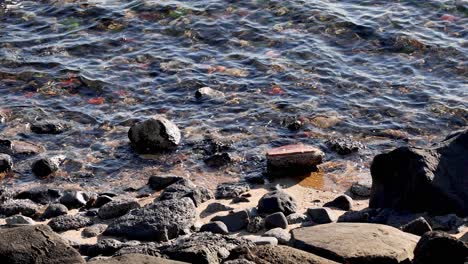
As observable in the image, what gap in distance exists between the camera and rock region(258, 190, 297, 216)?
11.2m

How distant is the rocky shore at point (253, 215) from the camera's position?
823 cm

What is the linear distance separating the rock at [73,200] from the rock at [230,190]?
1948 millimetres

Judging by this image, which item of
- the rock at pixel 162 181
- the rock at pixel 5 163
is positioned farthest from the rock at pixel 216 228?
the rock at pixel 5 163

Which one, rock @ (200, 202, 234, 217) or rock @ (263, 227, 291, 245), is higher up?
rock @ (263, 227, 291, 245)

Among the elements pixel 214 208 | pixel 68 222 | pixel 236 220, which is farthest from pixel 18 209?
pixel 236 220

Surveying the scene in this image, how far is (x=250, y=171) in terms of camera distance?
13266mm

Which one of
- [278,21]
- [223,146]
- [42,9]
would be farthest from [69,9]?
[223,146]

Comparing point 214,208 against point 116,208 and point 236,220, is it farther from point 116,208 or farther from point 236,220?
point 116,208

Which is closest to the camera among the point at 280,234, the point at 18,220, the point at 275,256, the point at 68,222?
the point at 275,256

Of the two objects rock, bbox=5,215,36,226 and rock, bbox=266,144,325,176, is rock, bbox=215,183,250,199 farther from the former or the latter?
rock, bbox=5,215,36,226

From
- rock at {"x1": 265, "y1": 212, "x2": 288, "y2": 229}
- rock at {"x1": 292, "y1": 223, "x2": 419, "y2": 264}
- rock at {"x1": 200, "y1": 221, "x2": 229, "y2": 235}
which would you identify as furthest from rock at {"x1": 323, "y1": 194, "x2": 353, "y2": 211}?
rock at {"x1": 292, "y1": 223, "x2": 419, "y2": 264}

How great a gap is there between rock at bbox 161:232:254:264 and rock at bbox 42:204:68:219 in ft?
10.5

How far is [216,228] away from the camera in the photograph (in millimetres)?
10406

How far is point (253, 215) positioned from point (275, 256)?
3.14 m
